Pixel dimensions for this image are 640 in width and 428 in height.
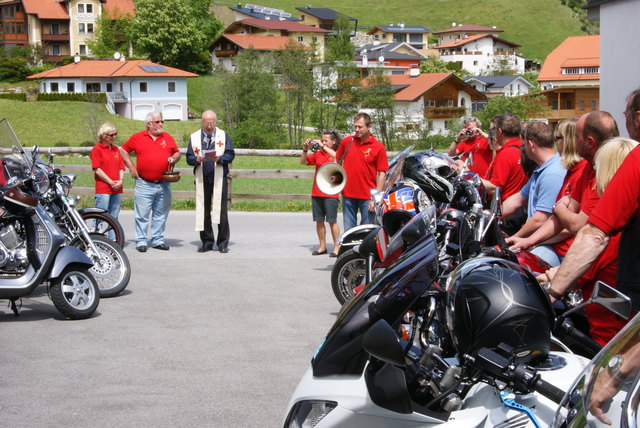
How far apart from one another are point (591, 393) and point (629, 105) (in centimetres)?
A: 253

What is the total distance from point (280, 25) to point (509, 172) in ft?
425

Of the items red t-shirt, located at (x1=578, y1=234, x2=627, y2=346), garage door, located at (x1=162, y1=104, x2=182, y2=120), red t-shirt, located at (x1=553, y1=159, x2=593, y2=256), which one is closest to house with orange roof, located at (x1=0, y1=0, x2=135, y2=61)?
garage door, located at (x1=162, y1=104, x2=182, y2=120)

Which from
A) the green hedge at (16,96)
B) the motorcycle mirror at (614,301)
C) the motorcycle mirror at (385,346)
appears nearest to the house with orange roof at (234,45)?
the green hedge at (16,96)

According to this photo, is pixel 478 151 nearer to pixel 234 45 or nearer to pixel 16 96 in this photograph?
pixel 16 96

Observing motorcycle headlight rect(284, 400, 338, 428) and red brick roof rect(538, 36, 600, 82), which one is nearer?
motorcycle headlight rect(284, 400, 338, 428)

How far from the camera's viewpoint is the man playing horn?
40.9 ft

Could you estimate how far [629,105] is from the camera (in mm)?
4582

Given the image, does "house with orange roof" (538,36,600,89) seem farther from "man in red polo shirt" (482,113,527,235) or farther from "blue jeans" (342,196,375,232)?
"man in red polo shirt" (482,113,527,235)

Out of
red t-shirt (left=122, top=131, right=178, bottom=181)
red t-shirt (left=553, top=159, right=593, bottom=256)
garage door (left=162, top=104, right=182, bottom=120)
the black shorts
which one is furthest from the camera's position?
garage door (left=162, top=104, right=182, bottom=120)

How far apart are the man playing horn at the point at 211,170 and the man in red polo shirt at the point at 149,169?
0.37 metres

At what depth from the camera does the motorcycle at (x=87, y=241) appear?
9320 millimetres

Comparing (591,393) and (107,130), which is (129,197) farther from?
(591,393)

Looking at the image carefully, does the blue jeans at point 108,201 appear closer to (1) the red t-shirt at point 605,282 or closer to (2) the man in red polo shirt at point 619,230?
(1) the red t-shirt at point 605,282

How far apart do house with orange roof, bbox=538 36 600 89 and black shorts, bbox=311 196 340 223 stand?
95.4 meters
